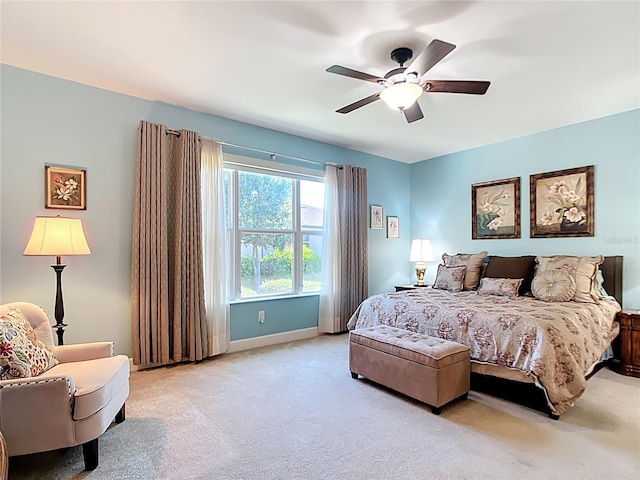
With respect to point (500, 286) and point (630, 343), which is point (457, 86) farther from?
point (630, 343)

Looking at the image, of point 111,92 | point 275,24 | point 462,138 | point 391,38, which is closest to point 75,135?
point 111,92

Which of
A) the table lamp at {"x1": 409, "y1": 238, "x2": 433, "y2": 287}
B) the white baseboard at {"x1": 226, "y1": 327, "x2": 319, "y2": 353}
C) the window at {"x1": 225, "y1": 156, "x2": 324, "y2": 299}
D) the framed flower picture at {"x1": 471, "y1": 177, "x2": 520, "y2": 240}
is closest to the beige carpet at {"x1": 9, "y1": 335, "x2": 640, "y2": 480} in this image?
the white baseboard at {"x1": 226, "y1": 327, "x2": 319, "y2": 353}

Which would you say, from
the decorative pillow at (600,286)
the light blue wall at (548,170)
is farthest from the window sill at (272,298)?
the decorative pillow at (600,286)

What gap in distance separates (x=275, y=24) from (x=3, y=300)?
2992mm

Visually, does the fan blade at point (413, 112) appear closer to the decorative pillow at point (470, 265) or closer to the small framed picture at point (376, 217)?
the decorative pillow at point (470, 265)

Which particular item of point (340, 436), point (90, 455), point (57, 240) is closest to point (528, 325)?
point (340, 436)

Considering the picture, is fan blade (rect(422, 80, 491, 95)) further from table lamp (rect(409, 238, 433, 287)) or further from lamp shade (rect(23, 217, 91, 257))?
table lamp (rect(409, 238, 433, 287))

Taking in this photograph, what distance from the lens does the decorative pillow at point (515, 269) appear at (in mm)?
3965

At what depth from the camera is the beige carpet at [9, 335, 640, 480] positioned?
1.86m

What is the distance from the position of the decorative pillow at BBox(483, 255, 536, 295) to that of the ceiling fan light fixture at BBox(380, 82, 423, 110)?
2.57 meters

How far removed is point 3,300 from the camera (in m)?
2.82

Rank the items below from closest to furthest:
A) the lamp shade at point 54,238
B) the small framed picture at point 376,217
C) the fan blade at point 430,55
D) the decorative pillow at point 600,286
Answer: the fan blade at point 430,55 → the lamp shade at point 54,238 → the decorative pillow at point 600,286 → the small framed picture at point 376,217

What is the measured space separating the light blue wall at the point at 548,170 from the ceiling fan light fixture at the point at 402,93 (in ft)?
9.35

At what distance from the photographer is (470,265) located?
14.6 feet
